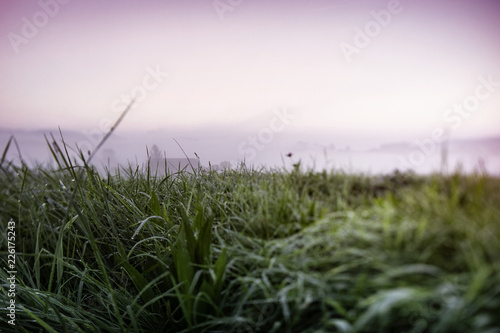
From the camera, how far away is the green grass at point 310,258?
0.94 m

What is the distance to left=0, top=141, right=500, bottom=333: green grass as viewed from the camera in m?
0.94

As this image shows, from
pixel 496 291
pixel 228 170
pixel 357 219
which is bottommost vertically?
pixel 496 291

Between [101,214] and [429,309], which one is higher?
[101,214]

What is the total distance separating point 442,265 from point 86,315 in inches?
65.5

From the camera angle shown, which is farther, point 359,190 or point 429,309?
point 359,190

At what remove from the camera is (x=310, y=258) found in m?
1.20

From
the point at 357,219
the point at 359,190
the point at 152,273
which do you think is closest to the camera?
the point at 357,219

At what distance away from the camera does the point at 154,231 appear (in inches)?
76.7

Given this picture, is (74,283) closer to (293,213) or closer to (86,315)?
(86,315)

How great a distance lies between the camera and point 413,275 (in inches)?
37.9

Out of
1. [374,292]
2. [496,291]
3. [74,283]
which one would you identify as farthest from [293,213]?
[74,283]

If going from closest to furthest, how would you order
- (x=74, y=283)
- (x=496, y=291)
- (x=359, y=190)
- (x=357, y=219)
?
(x=496, y=291), (x=357, y=219), (x=359, y=190), (x=74, y=283)

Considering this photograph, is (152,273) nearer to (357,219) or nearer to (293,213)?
(293,213)

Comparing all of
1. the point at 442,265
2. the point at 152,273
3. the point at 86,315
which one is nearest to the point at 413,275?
the point at 442,265
